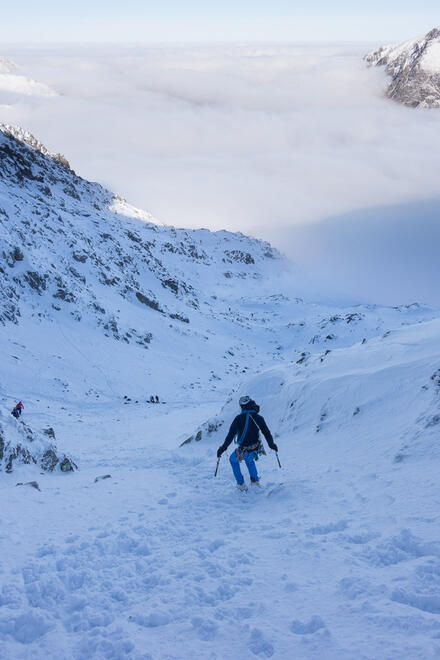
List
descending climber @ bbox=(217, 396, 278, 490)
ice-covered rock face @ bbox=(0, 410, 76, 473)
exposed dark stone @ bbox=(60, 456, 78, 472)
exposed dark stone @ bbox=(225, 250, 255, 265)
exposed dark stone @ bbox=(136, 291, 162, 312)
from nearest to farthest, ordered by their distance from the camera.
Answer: descending climber @ bbox=(217, 396, 278, 490)
ice-covered rock face @ bbox=(0, 410, 76, 473)
exposed dark stone @ bbox=(60, 456, 78, 472)
exposed dark stone @ bbox=(136, 291, 162, 312)
exposed dark stone @ bbox=(225, 250, 255, 265)

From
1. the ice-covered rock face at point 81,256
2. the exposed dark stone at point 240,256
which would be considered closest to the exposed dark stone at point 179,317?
the ice-covered rock face at point 81,256

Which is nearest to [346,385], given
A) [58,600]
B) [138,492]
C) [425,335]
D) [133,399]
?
[425,335]

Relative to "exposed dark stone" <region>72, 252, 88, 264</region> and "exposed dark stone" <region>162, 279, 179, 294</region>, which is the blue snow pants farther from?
"exposed dark stone" <region>162, 279, 179, 294</region>

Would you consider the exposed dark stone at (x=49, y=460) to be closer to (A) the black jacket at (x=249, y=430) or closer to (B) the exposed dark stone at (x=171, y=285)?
(A) the black jacket at (x=249, y=430)

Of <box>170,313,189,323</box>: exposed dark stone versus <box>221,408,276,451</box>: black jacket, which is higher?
<box>221,408,276,451</box>: black jacket

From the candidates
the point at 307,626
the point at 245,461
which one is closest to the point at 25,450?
the point at 245,461

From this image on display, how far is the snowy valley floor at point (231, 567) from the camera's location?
438cm

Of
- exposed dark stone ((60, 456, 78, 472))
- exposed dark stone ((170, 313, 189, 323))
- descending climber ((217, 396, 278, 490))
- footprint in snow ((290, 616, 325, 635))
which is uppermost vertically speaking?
footprint in snow ((290, 616, 325, 635))

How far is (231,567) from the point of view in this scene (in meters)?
5.88

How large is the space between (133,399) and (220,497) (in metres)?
24.1

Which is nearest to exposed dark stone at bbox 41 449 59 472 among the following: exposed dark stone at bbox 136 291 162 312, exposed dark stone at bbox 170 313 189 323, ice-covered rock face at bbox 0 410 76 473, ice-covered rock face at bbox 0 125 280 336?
ice-covered rock face at bbox 0 410 76 473

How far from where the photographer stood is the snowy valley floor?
438 centimetres

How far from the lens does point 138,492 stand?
32.9ft

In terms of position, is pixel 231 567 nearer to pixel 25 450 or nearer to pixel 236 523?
pixel 236 523
